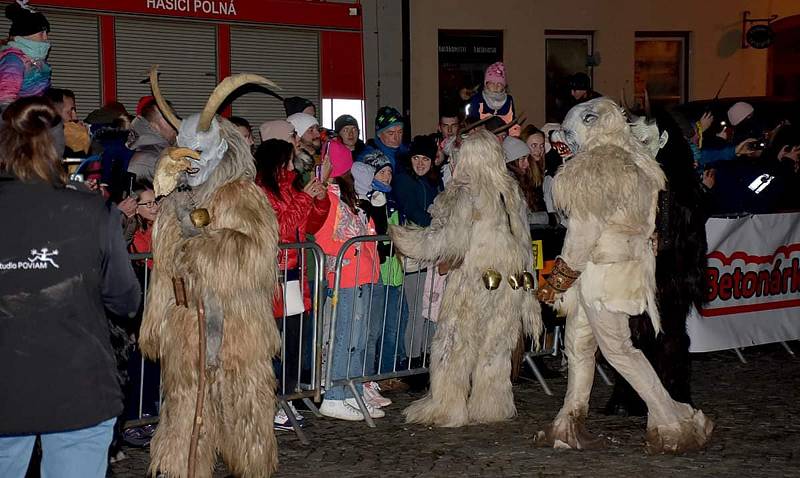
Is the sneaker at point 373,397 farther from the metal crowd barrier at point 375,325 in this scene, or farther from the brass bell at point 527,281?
the brass bell at point 527,281

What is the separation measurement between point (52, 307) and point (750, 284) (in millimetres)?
7372

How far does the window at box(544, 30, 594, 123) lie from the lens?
18062mm

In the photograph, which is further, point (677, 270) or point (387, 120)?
point (387, 120)

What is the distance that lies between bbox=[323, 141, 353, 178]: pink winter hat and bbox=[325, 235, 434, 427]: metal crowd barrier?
556mm

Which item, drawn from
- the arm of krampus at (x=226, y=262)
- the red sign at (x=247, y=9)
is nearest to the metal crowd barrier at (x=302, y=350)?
the arm of krampus at (x=226, y=262)

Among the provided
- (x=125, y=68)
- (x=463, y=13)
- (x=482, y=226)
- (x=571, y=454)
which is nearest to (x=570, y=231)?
(x=482, y=226)

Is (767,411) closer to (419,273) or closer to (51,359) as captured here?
(419,273)

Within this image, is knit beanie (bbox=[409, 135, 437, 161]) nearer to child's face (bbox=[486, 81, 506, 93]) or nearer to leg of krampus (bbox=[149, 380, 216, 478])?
child's face (bbox=[486, 81, 506, 93])

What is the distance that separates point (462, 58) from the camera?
17.2 meters

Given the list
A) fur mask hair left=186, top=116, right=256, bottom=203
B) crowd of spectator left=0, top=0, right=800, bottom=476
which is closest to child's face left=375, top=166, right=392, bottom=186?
crowd of spectator left=0, top=0, right=800, bottom=476

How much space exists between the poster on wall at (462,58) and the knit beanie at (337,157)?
9021mm

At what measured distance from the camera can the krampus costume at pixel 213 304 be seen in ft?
18.9

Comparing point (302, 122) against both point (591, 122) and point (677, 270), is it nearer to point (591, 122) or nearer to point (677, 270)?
point (591, 122)

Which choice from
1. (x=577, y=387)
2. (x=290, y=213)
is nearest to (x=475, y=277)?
(x=577, y=387)
